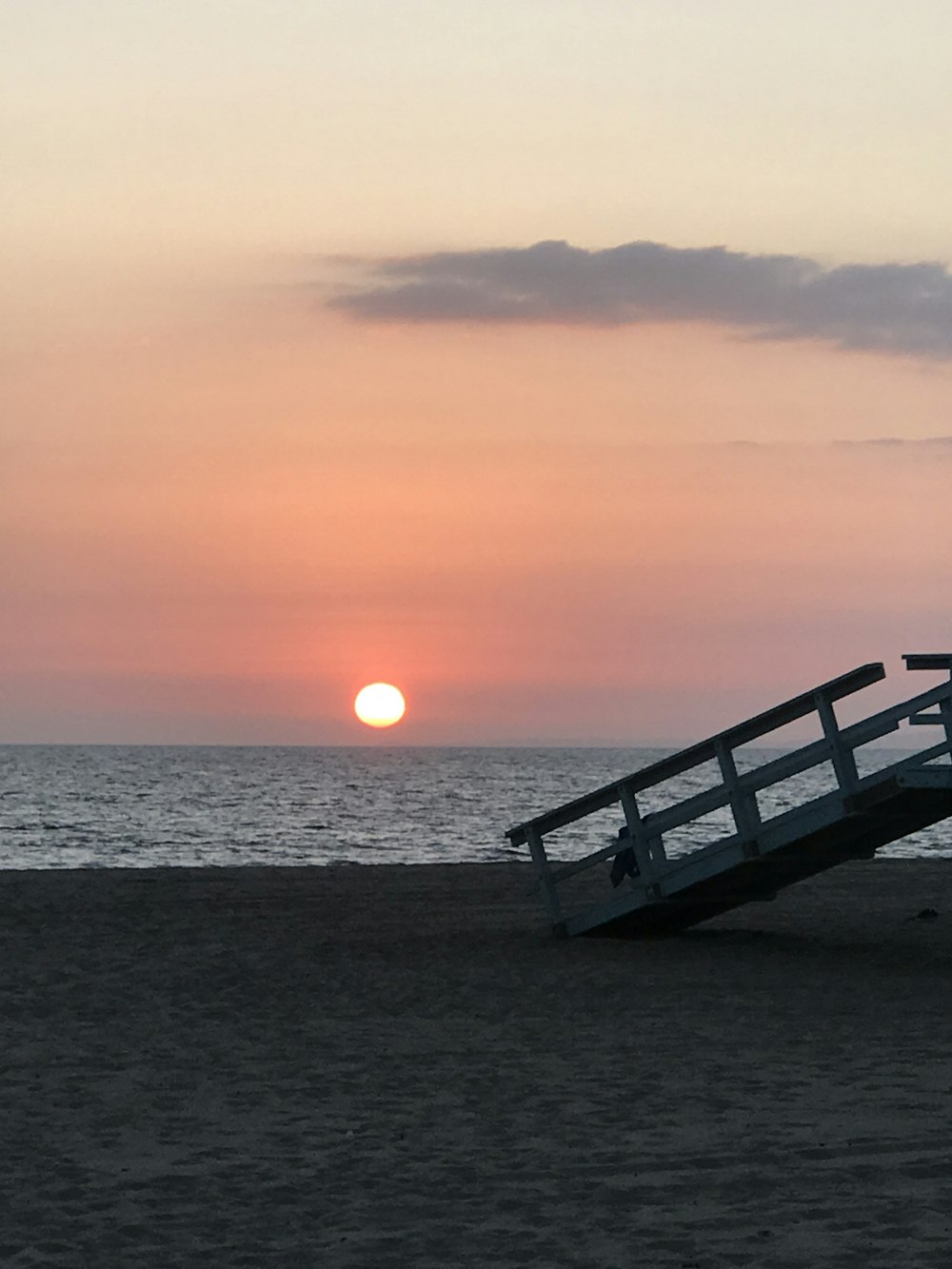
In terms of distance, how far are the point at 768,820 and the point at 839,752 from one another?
60.1 inches

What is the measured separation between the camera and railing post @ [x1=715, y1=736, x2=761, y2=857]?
15562mm

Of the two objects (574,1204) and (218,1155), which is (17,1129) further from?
(574,1204)

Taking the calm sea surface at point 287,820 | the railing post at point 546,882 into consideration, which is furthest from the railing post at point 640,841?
the calm sea surface at point 287,820

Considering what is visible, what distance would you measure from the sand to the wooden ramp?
54 centimetres

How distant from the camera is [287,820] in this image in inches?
2488

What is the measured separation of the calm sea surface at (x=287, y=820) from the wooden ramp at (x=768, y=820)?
68.2ft

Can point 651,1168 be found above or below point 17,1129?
below

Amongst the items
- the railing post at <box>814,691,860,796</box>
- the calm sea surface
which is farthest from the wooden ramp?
the calm sea surface

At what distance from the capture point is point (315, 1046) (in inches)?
470

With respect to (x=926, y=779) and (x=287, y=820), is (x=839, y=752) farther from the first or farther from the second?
(x=287, y=820)

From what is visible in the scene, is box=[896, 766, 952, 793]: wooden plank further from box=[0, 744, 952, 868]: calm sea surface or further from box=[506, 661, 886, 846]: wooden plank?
box=[0, 744, 952, 868]: calm sea surface

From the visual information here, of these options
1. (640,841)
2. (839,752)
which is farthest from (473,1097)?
(640,841)

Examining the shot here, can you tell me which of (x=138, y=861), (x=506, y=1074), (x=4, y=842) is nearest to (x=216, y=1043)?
(x=506, y=1074)

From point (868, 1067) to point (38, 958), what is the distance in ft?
28.9
